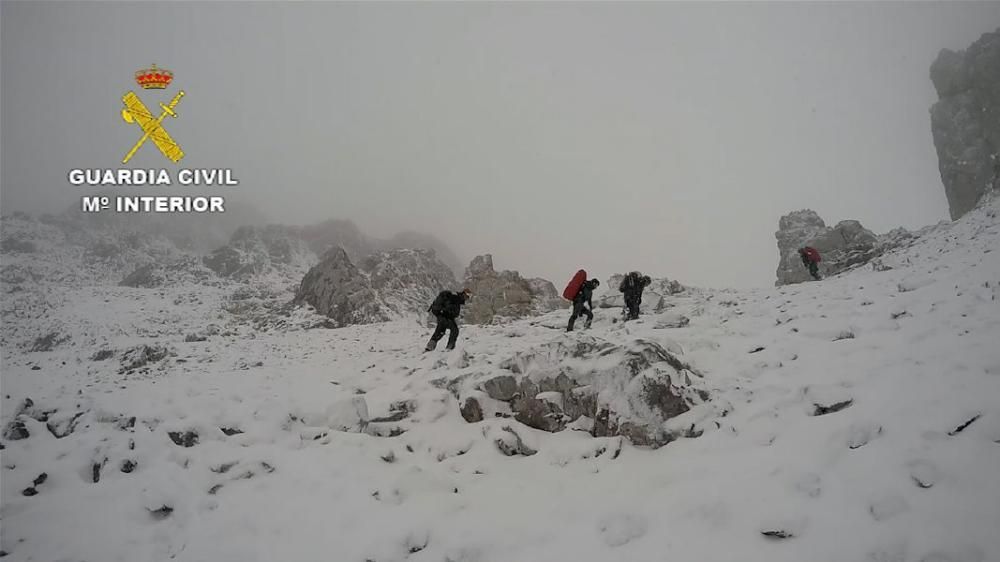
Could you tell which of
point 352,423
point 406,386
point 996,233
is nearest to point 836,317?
point 996,233

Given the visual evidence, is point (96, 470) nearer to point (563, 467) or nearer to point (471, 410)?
point (471, 410)

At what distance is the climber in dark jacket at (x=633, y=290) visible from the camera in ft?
46.0

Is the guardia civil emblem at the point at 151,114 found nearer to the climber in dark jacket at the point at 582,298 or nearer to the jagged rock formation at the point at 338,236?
the climber in dark jacket at the point at 582,298

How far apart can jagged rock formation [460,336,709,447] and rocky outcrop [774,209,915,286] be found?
57.3ft

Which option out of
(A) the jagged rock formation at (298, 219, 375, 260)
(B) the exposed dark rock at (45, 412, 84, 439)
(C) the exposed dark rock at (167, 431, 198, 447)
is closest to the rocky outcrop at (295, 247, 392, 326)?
(B) the exposed dark rock at (45, 412, 84, 439)

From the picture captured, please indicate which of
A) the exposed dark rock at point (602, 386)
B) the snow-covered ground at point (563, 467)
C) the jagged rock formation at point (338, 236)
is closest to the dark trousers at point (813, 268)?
the snow-covered ground at point (563, 467)

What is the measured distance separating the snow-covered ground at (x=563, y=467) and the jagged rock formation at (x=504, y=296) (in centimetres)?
1139

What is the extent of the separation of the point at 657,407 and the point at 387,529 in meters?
3.76

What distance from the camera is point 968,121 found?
164ft

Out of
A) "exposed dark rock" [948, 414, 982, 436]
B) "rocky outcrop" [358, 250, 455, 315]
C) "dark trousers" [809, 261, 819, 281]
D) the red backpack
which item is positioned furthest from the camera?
"rocky outcrop" [358, 250, 455, 315]

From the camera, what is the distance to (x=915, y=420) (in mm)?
4352

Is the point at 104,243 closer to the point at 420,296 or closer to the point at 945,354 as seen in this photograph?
the point at 420,296

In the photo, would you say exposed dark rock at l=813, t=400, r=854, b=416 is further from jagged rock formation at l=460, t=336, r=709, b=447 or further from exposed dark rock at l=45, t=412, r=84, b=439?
exposed dark rock at l=45, t=412, r=84, b=439

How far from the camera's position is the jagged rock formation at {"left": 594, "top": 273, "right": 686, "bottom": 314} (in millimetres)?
16000
